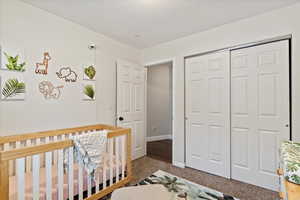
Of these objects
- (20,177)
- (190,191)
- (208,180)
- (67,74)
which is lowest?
(208,180)

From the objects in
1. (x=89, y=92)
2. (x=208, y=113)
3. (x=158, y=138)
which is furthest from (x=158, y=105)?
(x=89, y=92)

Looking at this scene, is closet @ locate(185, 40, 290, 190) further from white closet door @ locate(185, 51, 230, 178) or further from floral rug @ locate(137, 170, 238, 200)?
floral rug @ locate(137, 170, 238, 200)

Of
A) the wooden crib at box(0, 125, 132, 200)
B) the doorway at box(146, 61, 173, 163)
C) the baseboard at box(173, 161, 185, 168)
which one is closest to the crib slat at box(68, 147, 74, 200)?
the wooden crib at box(0, 125, 132, 200)

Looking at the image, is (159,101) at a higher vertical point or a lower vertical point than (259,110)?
higher

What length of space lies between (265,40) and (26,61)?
122 inches

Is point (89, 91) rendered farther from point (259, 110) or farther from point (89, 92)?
point (259, 110)

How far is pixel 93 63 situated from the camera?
280 cm

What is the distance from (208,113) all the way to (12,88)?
2.72 metres

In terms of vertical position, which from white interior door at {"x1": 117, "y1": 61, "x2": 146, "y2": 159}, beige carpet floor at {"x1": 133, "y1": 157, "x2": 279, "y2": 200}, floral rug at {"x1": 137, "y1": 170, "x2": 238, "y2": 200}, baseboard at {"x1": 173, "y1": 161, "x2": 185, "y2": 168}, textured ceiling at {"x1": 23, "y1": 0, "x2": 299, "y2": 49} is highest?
textured ceiling at {"x1": 23, "y1": 0, "x2": 299, "y2": 49}

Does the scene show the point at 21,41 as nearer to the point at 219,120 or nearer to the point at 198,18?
the point at 198,18

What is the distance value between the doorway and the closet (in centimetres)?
→ 209

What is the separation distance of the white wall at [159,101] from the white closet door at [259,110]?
2.82m

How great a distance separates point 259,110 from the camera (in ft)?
7.49

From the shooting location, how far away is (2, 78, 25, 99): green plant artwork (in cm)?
186
